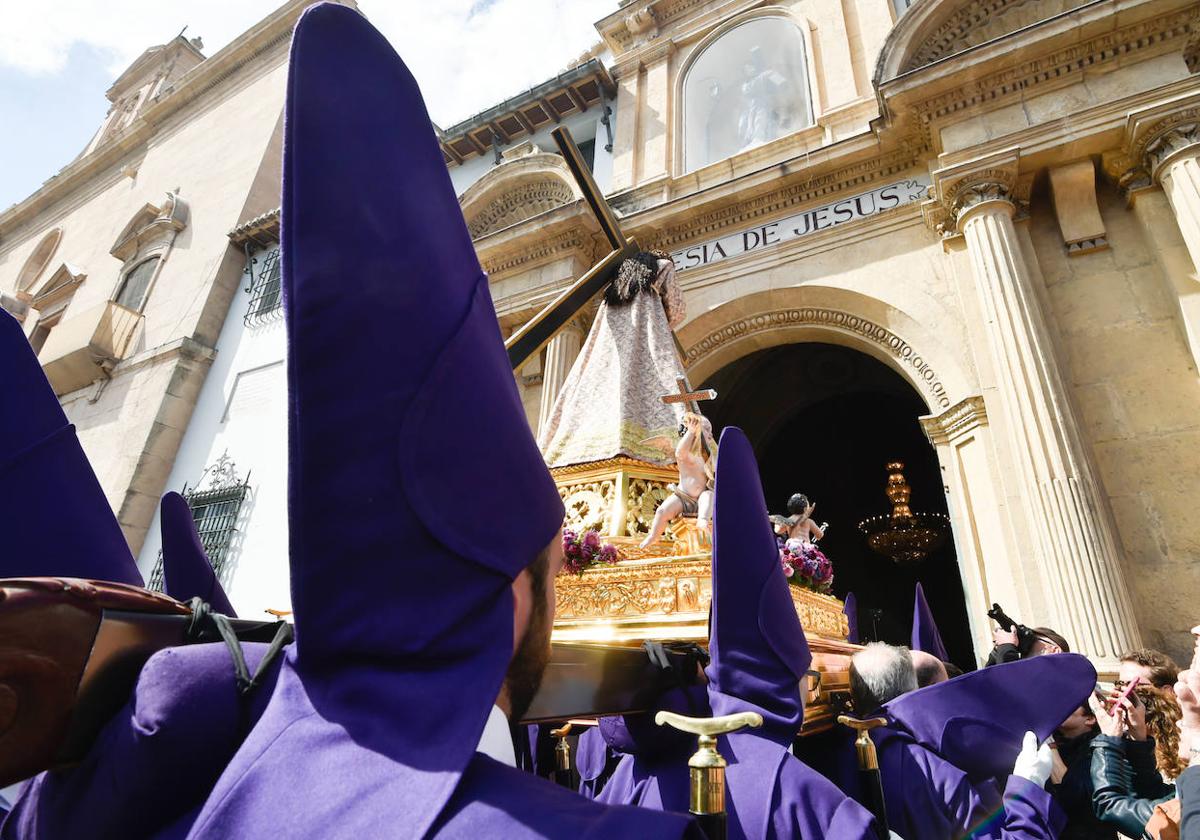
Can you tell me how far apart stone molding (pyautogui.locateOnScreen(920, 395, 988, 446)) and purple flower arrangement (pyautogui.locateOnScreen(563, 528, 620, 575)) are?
4.37 m

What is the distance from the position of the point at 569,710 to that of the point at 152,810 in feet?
2.02

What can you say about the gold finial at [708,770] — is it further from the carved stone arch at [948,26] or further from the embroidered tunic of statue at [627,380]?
the carved stone arch at [948,26]

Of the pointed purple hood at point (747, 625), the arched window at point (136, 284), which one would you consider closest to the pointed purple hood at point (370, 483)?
the pointed purple hood at point (747, 625)

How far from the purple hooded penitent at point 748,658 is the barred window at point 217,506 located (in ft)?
34.1

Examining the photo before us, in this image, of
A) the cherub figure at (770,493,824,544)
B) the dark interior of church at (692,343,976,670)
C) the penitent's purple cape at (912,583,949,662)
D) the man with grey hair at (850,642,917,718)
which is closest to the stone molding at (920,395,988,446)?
the penitent's purple cape at (912,583,949,662)

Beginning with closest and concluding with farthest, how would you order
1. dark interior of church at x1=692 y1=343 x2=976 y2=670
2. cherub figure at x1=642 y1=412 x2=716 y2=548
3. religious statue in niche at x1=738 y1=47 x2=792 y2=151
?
cherub figure at x1=642 y1=412 x2=716 y2=548, religious statue in niche at x1=738 y1=47 x2=792 y2=151, dark interior of church at x1=692 y1=343 x2=976 y2=670

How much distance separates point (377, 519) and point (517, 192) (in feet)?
34.7

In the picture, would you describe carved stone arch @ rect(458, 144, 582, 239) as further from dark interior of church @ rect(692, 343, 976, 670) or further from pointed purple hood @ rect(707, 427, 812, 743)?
pointed purple hood @ rect(707, 427, 812, 743)

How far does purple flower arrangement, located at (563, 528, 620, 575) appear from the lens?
8.04ft

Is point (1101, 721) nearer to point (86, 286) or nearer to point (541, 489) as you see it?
point (541, 489)

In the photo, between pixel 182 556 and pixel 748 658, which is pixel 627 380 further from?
pixel 182 556

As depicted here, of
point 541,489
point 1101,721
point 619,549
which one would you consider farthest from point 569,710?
point 1101,721

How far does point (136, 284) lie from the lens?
15219mm

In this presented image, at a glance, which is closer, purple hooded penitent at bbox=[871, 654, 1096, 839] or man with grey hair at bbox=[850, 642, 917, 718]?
purple hooded penitent at bbox=[871, 654, 1096, 839]
